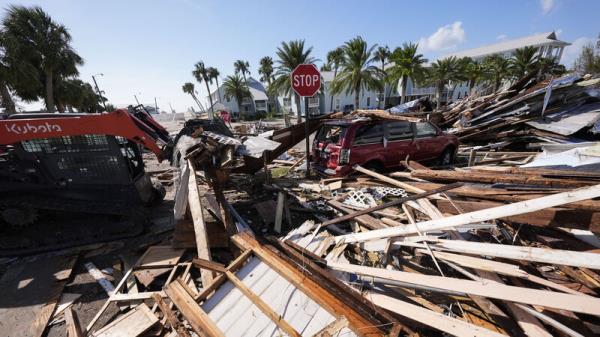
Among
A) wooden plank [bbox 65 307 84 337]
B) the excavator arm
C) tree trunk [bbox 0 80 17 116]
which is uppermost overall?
tree trunk [bbox 0 80 17 116]

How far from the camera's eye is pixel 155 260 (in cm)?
381

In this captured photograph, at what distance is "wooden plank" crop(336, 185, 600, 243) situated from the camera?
250 centimetres

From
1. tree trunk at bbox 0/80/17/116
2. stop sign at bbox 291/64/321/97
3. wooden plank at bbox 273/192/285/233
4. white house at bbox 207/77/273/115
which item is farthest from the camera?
white house at bbox 207/77/273/115

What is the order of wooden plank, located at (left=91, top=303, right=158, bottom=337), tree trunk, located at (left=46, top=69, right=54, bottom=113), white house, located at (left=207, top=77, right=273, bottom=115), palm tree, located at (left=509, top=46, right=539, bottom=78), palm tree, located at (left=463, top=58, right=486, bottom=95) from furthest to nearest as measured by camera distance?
white house, located at (left=207, top=77, right=273, bottom=115), palm tree, located at (left=463, top=58, right=486, bottom=95), palm tree, located at (left=509, top=46, right=539, bottom=78), tree trunk, located at (left=46, top=69, right=54, bottom=113), wooden plank, located at (left=91, top=303, right=158, bottom=337)

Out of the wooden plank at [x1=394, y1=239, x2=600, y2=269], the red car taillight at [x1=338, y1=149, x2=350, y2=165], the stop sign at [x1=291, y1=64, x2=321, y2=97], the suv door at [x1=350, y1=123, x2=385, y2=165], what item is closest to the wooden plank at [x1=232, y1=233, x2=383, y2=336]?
the wooden plank at [x1=394, y1=239, x2=600, y2=269]

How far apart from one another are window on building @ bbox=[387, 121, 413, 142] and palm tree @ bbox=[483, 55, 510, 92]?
33383 millimetres

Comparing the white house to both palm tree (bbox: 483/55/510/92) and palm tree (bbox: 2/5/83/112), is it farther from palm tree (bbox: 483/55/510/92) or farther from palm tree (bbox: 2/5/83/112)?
palm tree (bbox: 483/55/510/92)

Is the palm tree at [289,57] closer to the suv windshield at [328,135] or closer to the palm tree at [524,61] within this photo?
the suv windshield at [328,135]

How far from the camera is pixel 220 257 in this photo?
3941 mm

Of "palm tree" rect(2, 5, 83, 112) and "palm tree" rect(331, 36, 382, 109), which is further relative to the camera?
"palm tree" rect(331, 36, 382, 109)

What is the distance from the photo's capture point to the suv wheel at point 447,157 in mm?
7497

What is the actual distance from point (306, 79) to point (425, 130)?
392cm

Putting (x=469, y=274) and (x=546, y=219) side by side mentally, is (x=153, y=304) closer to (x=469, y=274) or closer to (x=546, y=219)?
(x=469, y=274)

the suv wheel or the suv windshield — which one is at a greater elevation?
the suv windshield
